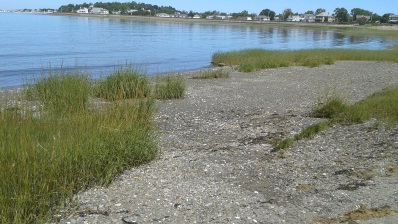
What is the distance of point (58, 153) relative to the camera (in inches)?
246

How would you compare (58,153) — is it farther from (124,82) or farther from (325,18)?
(325,18)

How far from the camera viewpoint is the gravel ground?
5.82 metres

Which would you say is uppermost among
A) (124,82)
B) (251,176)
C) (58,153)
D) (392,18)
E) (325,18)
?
(325,18)

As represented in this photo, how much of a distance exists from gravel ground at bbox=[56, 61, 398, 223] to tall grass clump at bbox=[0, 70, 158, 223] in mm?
281

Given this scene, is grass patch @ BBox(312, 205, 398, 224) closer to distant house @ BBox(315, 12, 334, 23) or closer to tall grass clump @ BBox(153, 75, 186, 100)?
tall grass clump @ BBox(153, 75, 186, 100)

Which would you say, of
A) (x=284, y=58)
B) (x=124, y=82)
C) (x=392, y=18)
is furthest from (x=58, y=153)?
(x=392, y=18)

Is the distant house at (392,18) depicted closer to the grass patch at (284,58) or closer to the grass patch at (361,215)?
the grass patch at (284,58)

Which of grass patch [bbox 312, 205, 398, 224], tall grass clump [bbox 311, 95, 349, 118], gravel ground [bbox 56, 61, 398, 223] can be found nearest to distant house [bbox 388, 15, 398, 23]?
tall grass clump [bbox 311, 95, 349, 118]

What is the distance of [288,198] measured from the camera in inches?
253

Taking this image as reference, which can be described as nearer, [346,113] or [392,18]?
[346,113]

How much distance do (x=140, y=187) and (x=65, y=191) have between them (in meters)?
1.20

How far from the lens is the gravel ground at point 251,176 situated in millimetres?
5816

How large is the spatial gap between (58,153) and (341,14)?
179m

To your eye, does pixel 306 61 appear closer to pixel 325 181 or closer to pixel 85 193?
pixel 325 181
